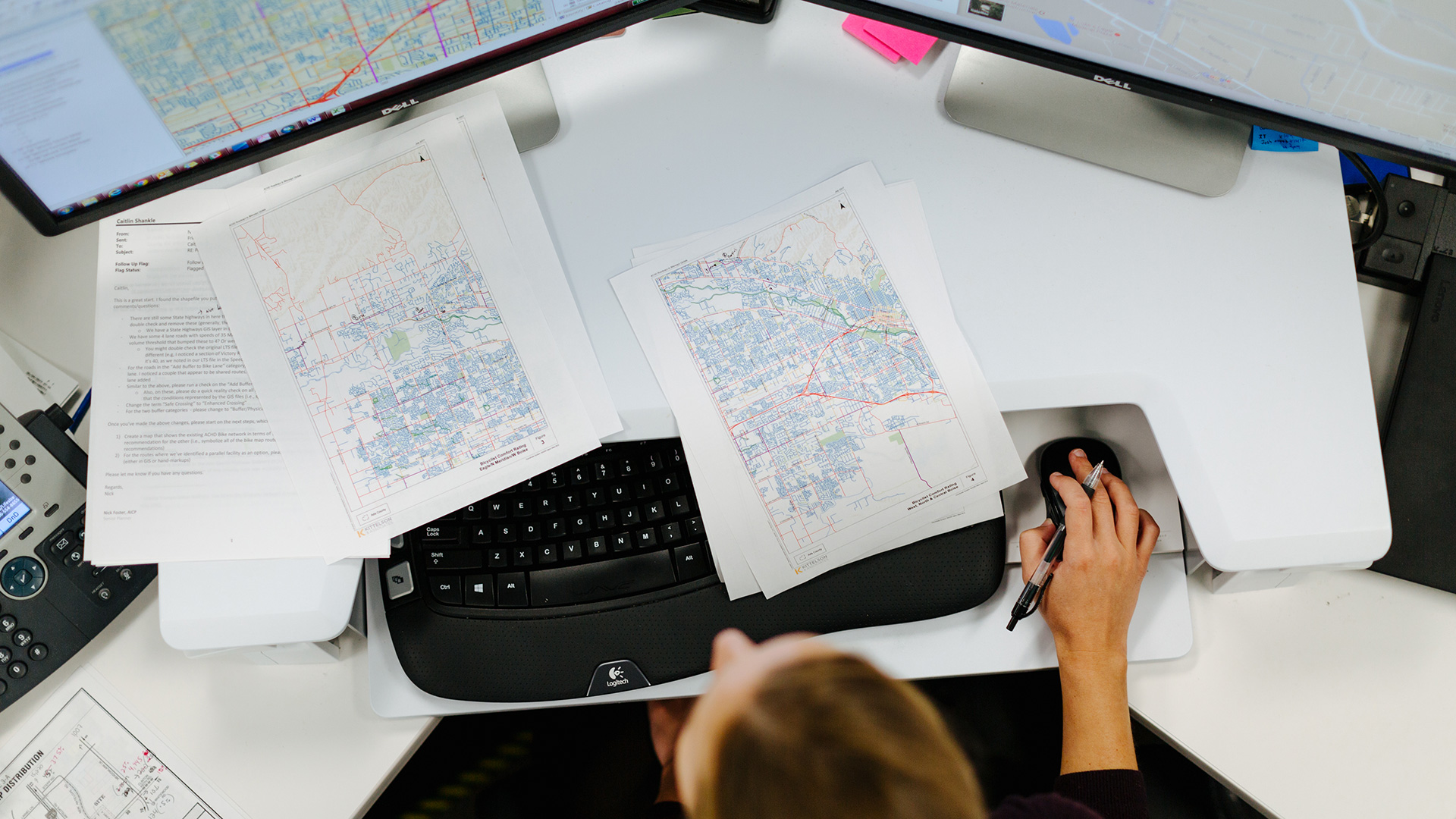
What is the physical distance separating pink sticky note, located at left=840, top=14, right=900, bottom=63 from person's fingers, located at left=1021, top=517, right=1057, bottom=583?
0.40 metres

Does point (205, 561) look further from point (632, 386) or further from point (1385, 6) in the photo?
point (1385, 6)

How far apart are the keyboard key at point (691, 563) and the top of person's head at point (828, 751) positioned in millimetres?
173

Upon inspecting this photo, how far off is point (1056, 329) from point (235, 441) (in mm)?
615

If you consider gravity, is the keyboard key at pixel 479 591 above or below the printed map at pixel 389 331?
below

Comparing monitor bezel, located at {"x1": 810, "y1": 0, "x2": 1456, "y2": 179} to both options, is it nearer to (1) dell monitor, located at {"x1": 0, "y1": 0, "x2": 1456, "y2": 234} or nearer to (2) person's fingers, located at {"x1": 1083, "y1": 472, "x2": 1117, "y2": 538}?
(1) dell monitor, located at {"x1": 0, "y1": 0, "x2": 1456, "y2": 234}

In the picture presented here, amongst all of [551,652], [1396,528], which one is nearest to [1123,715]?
[1396,528]

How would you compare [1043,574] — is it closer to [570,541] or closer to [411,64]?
[570,541]

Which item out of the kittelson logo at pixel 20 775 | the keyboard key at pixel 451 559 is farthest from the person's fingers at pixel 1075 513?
the kittelson logo at pixel 20 775

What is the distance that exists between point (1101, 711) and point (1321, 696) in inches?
7.3

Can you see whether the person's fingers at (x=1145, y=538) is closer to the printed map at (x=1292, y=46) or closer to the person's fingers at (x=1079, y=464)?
the person's fingers at (x=1079, y=464)

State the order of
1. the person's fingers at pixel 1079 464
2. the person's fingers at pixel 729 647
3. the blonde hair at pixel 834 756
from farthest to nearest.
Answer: the person's fingers at pixel 1079 464 → the person's fingers at pixel 729 647 → the blonde hair at pixel 834 756

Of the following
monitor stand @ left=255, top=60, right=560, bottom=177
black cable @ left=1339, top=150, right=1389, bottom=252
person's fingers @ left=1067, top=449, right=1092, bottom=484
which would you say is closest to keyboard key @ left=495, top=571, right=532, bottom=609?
monitor stand @ left=255, top=60, right=560, bottom=177

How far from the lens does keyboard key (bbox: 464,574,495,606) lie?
658mm

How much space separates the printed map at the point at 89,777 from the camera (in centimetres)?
65
